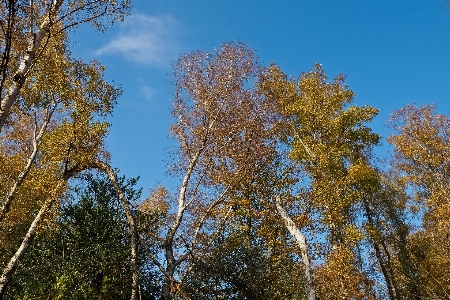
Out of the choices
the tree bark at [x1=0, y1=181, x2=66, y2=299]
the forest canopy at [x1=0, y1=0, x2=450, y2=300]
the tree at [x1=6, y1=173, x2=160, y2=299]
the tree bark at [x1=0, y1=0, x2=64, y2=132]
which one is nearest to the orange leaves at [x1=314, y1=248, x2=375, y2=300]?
the forest canopy at [x1=0, y1=0, x2=450, y2=300]

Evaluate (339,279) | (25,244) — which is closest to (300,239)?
(339,279)

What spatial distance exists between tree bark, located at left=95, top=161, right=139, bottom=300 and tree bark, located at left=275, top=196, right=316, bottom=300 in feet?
15.6

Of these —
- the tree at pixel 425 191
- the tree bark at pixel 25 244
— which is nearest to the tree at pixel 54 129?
the tree bark at pixel 25 244

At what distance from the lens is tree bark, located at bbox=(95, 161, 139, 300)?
35.6 ft

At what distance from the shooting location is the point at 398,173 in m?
19.8

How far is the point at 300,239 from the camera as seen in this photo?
1151 centimetres

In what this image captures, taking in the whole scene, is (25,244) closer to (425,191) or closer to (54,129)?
(54,129)

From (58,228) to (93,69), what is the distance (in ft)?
17.9

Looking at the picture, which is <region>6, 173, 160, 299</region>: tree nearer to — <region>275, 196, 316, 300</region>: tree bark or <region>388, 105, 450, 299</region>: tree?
<region>275, 196, 316, 300</region>: tree bark

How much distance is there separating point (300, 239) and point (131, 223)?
526 cm

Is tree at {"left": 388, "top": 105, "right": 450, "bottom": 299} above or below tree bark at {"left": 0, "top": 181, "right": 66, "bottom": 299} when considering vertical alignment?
above

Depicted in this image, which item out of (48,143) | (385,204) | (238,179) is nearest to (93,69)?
(48,143)

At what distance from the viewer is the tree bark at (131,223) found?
1085 centimetres

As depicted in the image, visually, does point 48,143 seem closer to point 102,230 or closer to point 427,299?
point 102,230
